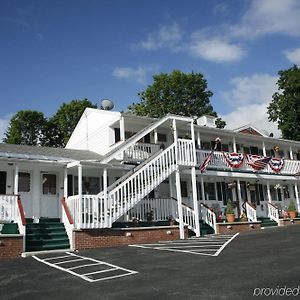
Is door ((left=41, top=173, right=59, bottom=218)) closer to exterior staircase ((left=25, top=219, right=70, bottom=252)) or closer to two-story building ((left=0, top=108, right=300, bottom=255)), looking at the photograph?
two-story building ((left=0, top=108, right=300, bottom=255))

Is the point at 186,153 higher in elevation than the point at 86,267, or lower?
higher

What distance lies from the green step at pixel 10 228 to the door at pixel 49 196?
9.60ft

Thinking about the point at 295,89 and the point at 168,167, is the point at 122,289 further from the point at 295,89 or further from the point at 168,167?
the point at 295,89

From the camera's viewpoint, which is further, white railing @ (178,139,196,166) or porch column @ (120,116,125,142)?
porch column @ (120,116,125,142)

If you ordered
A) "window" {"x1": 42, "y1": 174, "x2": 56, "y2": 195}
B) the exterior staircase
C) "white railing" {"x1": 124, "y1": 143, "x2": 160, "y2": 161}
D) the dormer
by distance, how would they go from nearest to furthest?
1. the exterior staircase
2. "window" {"x1": 42, "y1": 174, "x2": 56, "y2": 195}
3. "white railing" {"x1": 124, "y1": 143, "x2": 160, "y2": 161}
4. the dormer

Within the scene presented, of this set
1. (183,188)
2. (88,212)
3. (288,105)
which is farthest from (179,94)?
(88,212)

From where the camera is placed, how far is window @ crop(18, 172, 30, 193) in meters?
16.5

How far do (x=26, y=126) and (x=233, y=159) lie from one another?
26.8 meters

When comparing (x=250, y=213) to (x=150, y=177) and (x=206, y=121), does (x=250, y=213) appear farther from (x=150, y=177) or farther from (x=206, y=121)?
(x=206, y=121)

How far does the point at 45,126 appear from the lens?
42.0 metres

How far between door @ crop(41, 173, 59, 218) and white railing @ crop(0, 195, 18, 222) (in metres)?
2.53

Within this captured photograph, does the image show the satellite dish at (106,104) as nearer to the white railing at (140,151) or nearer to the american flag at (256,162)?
the white railing at (140,151)

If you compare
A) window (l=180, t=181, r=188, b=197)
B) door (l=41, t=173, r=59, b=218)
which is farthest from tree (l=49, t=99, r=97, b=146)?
door (l=41, t=173, r=59, b=218)

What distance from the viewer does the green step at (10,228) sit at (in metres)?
13.5
